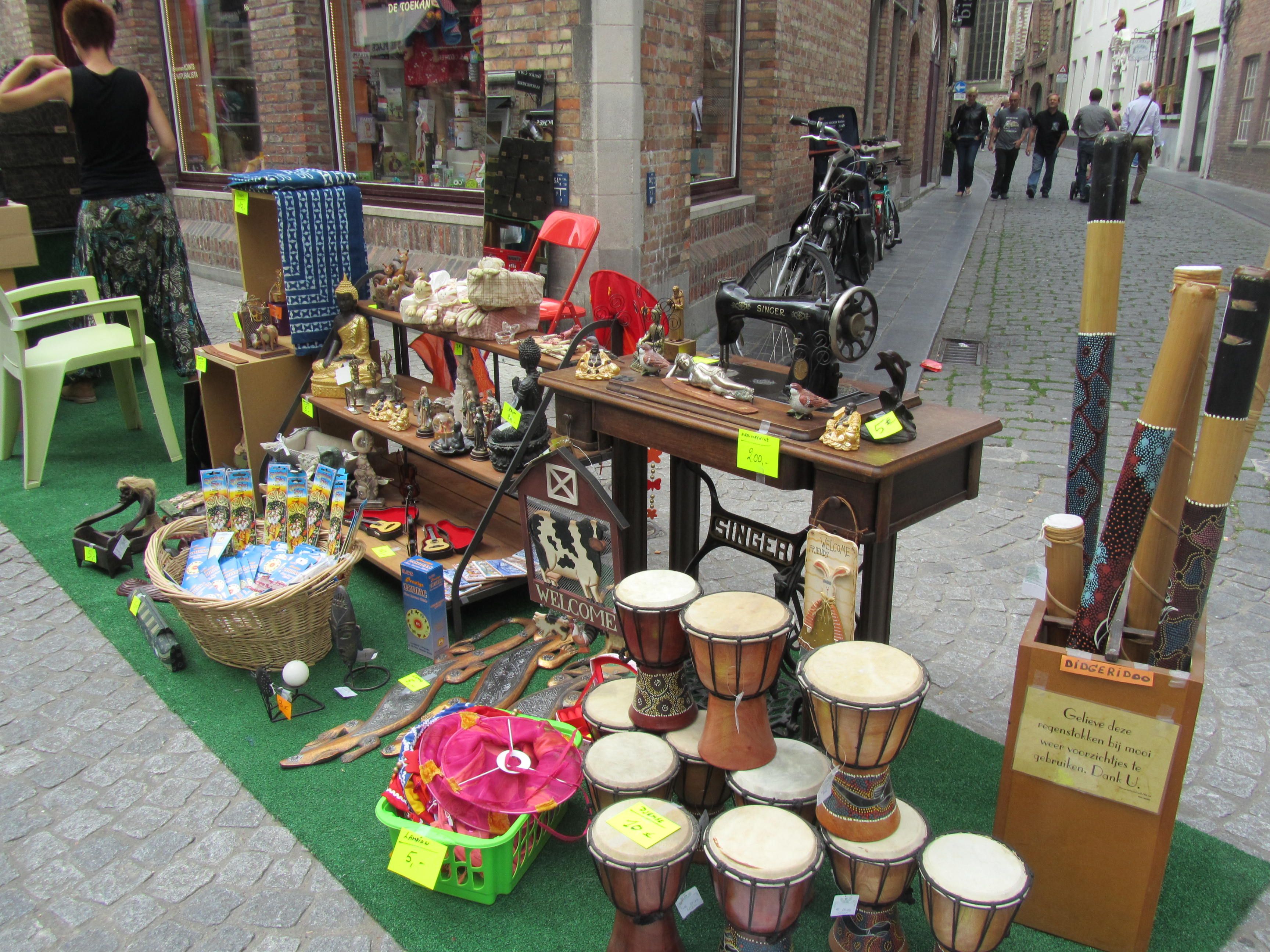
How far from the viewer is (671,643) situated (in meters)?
2.29

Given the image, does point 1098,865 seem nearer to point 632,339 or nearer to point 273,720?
point 632,339

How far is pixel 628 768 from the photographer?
216cm

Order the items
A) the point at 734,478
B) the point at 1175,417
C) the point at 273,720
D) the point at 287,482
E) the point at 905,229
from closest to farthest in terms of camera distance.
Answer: the point at 1175,417 < the point at 273,720 < the point at 287,482 < the point at 734,478 < the point at 905,229

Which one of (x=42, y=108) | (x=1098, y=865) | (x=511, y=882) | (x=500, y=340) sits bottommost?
(x=511, y=882)

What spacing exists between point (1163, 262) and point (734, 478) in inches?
323

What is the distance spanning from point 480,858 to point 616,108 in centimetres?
490

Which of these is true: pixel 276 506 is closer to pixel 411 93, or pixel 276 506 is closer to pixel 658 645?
pixel 658 645

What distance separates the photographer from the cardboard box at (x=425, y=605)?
3229mm

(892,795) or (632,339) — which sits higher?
(632,339)

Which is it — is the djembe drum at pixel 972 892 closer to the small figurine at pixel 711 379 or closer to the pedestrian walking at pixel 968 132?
the small figurine at pixel 711 379

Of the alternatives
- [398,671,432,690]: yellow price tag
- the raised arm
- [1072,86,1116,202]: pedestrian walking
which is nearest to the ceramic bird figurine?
[398,671,432,690]: yellow price tag

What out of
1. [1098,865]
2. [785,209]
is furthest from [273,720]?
[785,209]

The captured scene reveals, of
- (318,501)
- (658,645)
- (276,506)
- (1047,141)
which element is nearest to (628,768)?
(658,645)

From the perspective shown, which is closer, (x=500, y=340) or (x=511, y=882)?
(x=511, y=882)
